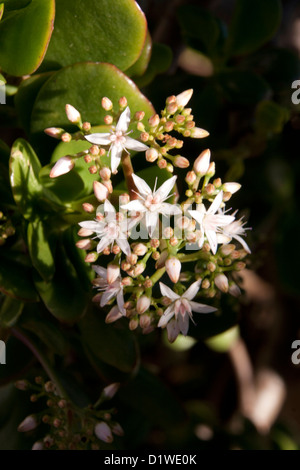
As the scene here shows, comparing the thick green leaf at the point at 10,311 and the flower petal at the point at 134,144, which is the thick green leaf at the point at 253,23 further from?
the thick green leaf at the point at 10,311

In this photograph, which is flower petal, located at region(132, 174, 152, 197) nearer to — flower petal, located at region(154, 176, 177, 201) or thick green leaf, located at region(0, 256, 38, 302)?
flower petal, located at region(154, 176, 177, 201)

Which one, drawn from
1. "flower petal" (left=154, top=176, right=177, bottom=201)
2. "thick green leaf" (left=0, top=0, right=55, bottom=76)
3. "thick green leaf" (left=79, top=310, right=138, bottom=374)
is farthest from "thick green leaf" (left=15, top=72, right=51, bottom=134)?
"thick green leaf" (left=79, top=310, right=138, bottom=374)

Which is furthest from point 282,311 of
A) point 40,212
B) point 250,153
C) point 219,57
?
point 40,212

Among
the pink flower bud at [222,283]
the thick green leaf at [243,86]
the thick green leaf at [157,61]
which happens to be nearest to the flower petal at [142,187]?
the pink flower bud at [222,283]

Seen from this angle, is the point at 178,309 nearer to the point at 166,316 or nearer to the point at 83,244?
the point at 166,316

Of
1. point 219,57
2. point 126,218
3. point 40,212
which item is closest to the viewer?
point 126,218
